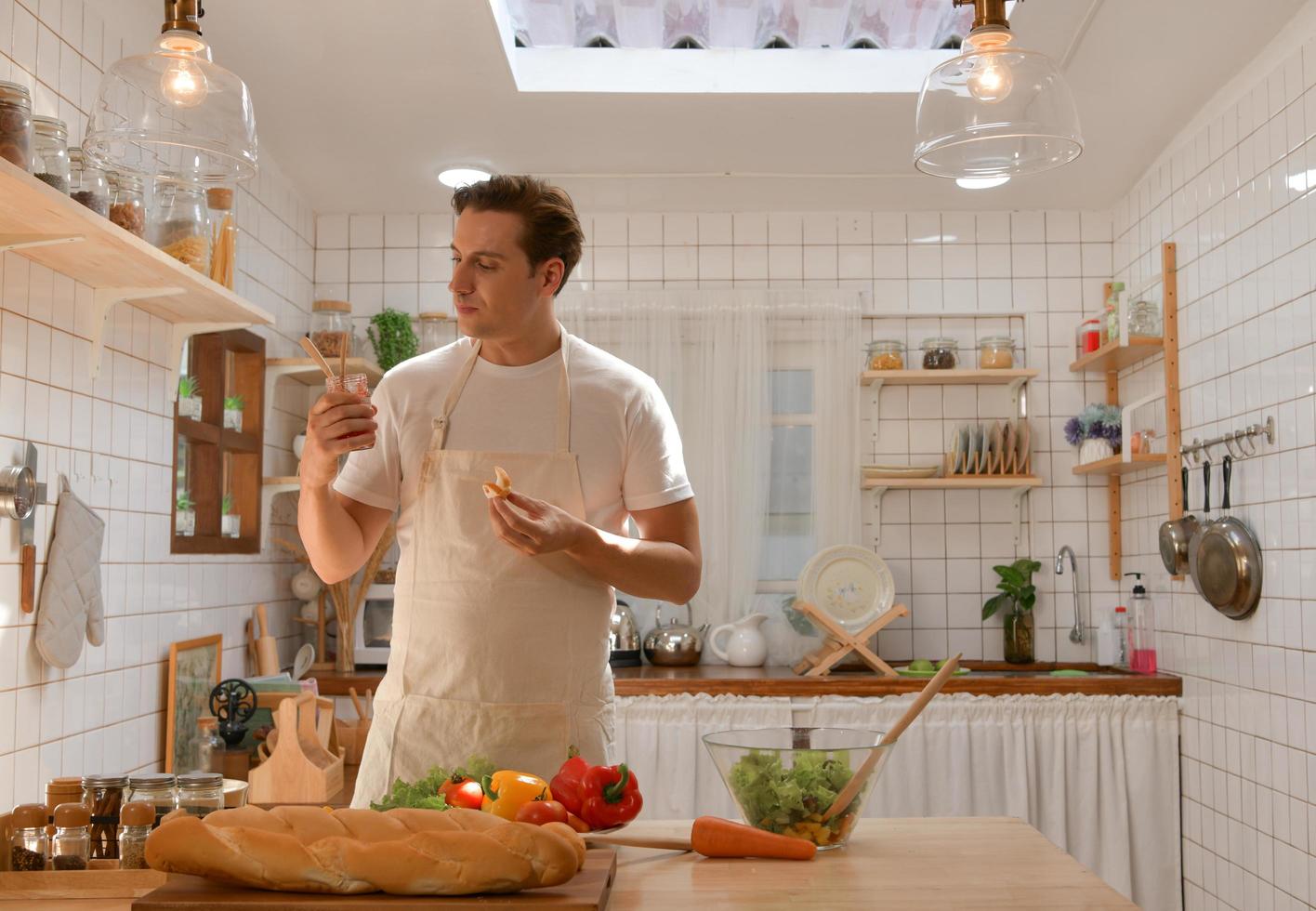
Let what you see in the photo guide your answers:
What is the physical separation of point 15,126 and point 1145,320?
3.21 meters

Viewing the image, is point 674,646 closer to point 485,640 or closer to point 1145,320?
point 1145,320

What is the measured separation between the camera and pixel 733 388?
4527mm

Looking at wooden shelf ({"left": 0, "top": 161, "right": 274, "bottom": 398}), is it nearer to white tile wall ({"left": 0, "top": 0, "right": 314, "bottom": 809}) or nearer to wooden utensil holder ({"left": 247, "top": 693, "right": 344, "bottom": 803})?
white tile wall ({"left": 0, "top": 0, "right": 314, "bottom": 809})

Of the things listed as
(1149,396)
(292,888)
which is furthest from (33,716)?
(1149,396)

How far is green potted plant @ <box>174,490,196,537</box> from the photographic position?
3.39 m

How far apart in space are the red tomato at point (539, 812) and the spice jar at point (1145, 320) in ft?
10.4

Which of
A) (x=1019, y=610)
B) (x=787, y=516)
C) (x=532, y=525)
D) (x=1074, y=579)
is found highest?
(x=787, y=516)

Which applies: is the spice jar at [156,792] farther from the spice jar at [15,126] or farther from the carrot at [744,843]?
the spice jar at [15,126]

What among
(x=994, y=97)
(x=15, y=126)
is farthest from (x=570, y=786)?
(x=15, y=126)

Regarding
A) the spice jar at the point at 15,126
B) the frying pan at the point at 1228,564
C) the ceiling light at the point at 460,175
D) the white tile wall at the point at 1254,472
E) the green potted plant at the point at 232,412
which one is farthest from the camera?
the ceiling light at the point at 460,175

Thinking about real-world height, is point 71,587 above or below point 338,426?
below

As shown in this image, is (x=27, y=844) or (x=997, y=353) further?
(x=997, y=353)

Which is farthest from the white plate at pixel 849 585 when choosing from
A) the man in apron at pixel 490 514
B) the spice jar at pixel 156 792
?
the spice jar at pixel 156 792

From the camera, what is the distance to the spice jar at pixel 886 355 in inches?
175
